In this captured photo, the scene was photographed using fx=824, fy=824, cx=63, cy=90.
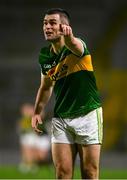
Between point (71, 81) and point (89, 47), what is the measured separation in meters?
13.7

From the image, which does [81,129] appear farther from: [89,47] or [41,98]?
[89,47]

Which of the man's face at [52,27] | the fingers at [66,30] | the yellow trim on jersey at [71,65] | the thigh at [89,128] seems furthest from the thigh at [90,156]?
the fingers at [66,30]

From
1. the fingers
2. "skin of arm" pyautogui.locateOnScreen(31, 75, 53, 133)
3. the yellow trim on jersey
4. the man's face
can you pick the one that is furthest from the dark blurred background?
the fingers

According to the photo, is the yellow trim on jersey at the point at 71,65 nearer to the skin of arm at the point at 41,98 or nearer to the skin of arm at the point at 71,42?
the skin of arm at the point at 71,42

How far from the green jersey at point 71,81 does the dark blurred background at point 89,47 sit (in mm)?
11022

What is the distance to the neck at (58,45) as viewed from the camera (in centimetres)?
736

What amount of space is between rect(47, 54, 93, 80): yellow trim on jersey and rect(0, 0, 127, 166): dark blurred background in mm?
11156

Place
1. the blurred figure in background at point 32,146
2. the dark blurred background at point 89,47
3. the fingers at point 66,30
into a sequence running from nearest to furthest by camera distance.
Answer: the fingers at point 66,30 → the blurred figure in background at point 32,146 → the dark blurred background at point 89,47

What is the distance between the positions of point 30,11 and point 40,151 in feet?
24.5

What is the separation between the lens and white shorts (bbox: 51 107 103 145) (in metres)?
7.52

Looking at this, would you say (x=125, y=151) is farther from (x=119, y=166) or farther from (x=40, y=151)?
(x=40, y=151)

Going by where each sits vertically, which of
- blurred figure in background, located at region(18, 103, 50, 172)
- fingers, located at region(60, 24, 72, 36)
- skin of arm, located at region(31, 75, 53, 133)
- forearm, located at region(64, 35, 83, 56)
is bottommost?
blurred figure in background, located at region(18, 103, 50, 172)

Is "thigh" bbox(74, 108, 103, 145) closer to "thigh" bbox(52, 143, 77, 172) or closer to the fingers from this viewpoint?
"thigh" bbox(52, 143, 77, 172)

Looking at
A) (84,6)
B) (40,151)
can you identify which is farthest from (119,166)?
(84,6)
